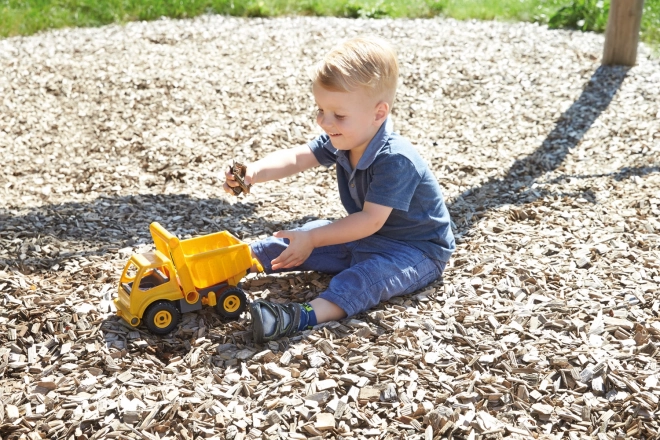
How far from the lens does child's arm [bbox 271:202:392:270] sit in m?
3.24

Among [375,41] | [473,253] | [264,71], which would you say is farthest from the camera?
[264,71]

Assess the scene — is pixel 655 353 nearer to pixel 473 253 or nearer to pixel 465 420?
pixel 465 420

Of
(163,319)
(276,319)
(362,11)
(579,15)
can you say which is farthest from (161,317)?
(579,15)

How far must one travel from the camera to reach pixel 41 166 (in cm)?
548

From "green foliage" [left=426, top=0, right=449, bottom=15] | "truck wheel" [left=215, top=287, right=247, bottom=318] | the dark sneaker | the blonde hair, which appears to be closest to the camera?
the dark sneaker

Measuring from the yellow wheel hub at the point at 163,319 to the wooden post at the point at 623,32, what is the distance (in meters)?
5.69

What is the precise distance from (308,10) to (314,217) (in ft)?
17.6

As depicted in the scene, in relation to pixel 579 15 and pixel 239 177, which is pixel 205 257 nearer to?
pixel 239 177

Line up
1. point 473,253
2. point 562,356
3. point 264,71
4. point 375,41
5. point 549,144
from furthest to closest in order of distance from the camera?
point 264,71, point 549,144, point 473,253, point 375,41, point 562,356

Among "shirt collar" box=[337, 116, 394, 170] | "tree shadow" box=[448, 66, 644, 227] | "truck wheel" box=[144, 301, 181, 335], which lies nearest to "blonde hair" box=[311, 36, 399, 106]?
"shirt collar" box=[337, 116, 394, 170]

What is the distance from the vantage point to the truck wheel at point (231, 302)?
10.8ft

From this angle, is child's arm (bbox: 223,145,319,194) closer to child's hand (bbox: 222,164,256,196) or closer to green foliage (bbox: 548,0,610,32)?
child's hand (bbox: 222,164,256,196)

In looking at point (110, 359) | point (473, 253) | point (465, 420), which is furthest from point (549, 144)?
point (110, 359)

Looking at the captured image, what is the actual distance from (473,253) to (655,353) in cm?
117
